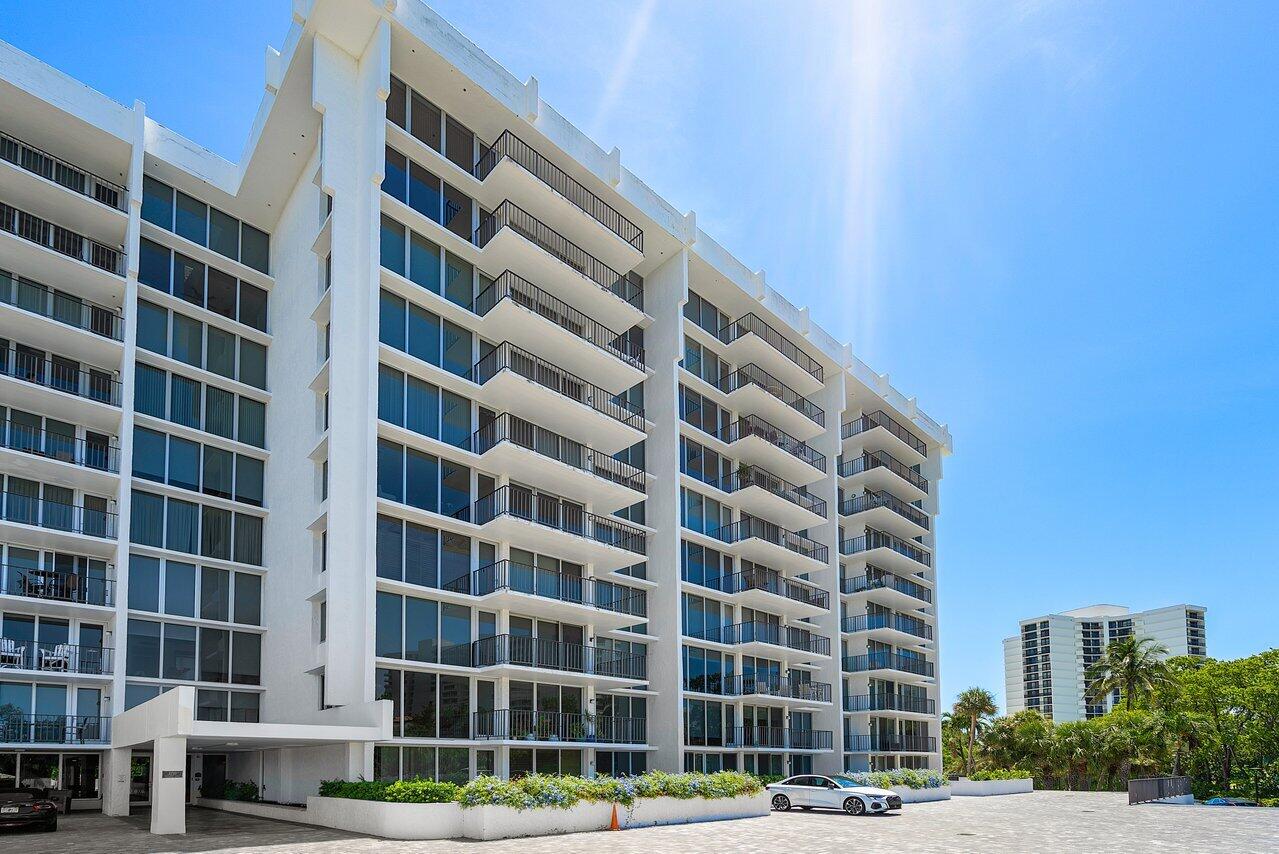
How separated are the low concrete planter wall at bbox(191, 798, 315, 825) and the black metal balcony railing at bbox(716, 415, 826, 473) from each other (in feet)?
81.8

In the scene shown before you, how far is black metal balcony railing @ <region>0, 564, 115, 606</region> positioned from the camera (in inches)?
1200

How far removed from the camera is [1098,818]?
33469mm

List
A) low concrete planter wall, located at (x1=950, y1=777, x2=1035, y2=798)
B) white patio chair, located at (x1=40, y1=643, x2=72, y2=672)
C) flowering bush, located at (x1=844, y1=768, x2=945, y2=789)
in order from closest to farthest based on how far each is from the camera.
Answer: white patio chair, located at (x1=40, y1=643, x2=72, y2=672) < flowering bush, located at (x1=844, y1=768, x2=945, y2=789) < low concrete planter wall, located at (x1=950, y1=777, x2=1035, y2=798)

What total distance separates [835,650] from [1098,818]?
61.8 feet

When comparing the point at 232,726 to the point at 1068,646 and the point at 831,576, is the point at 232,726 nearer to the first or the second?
the point at 831,576

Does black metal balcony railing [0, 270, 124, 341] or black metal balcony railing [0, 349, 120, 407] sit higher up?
black metal balcony railing [0, 270, 124, 341]

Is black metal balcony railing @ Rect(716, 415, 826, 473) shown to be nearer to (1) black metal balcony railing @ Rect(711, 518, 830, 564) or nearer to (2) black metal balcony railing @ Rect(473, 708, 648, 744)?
(1) black metal balcony railing @ Rect(711, 518, 830, 564)

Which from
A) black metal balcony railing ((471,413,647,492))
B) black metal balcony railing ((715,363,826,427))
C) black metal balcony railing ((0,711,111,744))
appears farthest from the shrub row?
black metal balcony railing ((715,363,826,427))

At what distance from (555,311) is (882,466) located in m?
27.3

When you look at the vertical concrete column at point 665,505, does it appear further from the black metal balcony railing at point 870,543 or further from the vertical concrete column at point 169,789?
the black metal balcony railing at point 870,543

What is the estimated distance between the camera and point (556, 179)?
37.2 meters

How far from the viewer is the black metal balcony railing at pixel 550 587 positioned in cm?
3284

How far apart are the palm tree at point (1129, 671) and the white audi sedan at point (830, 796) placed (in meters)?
44.8

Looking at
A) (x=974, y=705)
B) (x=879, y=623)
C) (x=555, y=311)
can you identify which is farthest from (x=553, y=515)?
(x=974, y=705)
